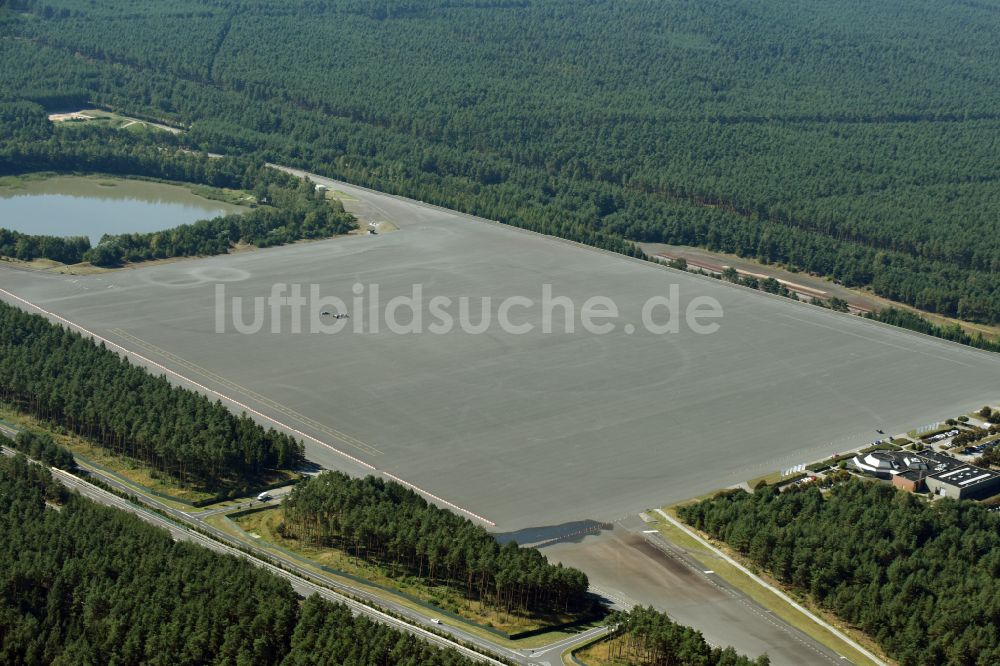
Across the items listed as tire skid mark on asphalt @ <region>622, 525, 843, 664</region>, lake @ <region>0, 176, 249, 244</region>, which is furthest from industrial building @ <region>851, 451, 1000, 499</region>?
lake @ <region>0, 176, 249, 244</region>

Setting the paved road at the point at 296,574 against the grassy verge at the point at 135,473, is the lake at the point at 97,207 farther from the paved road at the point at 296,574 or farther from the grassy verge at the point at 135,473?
the paved road at the point at 296,574

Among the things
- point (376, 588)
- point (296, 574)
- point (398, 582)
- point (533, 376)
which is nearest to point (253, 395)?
point (533, 376)

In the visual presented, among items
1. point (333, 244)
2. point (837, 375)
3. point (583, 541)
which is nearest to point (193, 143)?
point (333, 244)

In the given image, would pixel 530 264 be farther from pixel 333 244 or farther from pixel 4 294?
pixel 4 294

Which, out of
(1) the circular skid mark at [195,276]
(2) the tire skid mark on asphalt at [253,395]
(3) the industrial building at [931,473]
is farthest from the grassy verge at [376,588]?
(1) the circular skid mark at [195,276]

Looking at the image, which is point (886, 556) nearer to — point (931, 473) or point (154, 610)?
point (931, 473)

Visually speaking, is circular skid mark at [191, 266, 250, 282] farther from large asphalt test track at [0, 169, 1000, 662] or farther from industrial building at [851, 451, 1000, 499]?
industrial building at [851, 451, 1000, 499]
